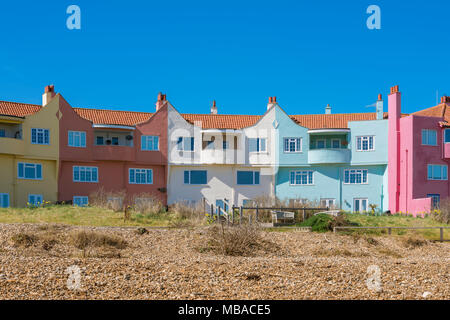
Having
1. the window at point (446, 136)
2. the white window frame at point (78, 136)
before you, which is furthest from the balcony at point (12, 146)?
the window at point (446, 136)

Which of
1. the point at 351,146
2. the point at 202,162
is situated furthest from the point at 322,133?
the point at 202,162

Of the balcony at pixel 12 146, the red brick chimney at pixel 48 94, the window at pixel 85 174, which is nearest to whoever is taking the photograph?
the balcony at pixel 12 146

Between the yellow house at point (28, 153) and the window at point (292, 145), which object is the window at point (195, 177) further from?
the yellow house at point (28, 153)

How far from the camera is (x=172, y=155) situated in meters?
47.1

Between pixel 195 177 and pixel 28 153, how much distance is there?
12723 mm

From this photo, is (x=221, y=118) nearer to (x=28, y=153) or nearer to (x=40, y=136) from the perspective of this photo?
(x=40, y=136)

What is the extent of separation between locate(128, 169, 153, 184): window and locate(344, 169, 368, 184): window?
50.6ft

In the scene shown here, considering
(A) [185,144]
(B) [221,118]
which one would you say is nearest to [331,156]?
(B) [221,118]

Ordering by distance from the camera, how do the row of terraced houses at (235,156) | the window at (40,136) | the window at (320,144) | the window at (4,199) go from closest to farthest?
1. the window at (4,199)
2. the window at (40,136)
3. the row of terraced houses at (235,156)
4. the window at (320,144)

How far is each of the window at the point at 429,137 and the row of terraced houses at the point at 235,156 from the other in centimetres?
8

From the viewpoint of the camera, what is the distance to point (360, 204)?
46688mm

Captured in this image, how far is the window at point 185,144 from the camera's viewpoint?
4750 centimetres

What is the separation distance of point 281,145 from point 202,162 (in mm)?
6486
